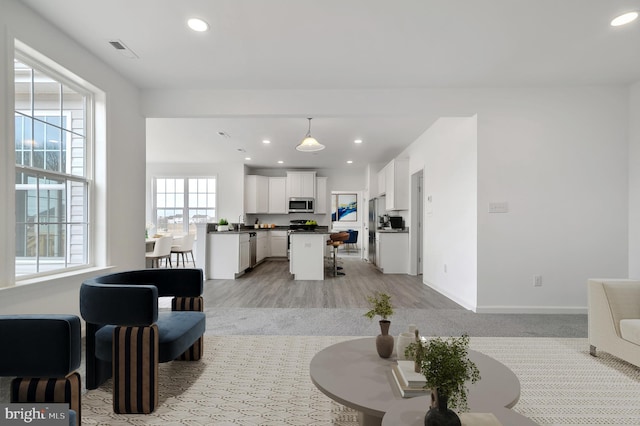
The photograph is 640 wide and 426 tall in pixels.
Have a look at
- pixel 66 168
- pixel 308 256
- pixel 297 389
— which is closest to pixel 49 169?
pixel 66 168

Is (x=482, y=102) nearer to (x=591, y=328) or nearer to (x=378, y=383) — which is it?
(x=591, y=328)

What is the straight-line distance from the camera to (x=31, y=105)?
2701 mm

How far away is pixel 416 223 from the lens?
6.81 metres

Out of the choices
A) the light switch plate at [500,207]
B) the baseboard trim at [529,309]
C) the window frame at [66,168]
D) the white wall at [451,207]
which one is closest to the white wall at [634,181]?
the baseboard trim at [529,309]

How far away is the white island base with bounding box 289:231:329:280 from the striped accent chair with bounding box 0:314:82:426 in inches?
195

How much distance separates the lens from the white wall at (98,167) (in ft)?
7.68

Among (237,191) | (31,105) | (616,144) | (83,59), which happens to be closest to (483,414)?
(31,105)

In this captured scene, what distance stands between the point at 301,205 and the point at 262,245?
1.62 metres

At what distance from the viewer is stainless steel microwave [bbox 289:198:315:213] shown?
944 centimetres

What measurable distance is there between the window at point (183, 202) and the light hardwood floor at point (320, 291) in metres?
2.98

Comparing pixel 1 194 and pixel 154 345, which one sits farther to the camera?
pixel 1 194

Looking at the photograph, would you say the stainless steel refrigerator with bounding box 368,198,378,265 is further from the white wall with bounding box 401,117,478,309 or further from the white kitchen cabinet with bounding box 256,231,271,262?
the white kitchen cabinet with bounding box 256,231,271,262

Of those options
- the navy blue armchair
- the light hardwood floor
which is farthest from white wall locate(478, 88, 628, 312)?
the navy blue armchair

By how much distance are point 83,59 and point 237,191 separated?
5.95 meters
